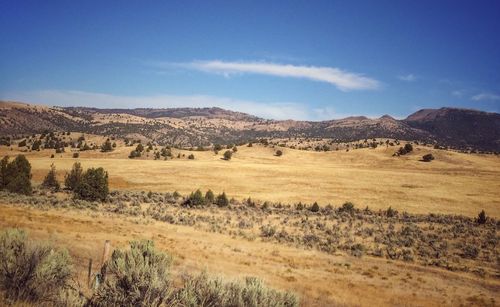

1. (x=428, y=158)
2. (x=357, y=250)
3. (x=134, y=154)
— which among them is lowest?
(x=357, y=250)

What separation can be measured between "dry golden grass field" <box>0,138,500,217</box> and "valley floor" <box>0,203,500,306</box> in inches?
1105

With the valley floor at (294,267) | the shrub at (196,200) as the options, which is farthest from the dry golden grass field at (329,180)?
the valley floor at (294,267)

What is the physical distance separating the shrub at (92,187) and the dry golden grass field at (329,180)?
14825 mm

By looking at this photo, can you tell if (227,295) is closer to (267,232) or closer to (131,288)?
(131,288)

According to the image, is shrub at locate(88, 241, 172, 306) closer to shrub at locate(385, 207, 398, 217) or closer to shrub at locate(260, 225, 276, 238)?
shrub at locate(260, 225, 276, 238)

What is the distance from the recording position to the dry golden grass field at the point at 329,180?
2116 inches

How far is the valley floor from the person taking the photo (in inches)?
658

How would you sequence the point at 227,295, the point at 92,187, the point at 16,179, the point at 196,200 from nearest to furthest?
the point at 227,295, the point at 16,179, the point at 92,187, the point at 196,200

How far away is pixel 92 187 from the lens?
40.3 meters

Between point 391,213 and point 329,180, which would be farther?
point 329,180

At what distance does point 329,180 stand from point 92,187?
41.6m

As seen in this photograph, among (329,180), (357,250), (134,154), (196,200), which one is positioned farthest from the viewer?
(134,154)

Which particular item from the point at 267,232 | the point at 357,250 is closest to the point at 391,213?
the point at 357,250

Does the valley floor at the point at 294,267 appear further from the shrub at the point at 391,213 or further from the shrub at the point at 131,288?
the shrub at the point at 391,213
